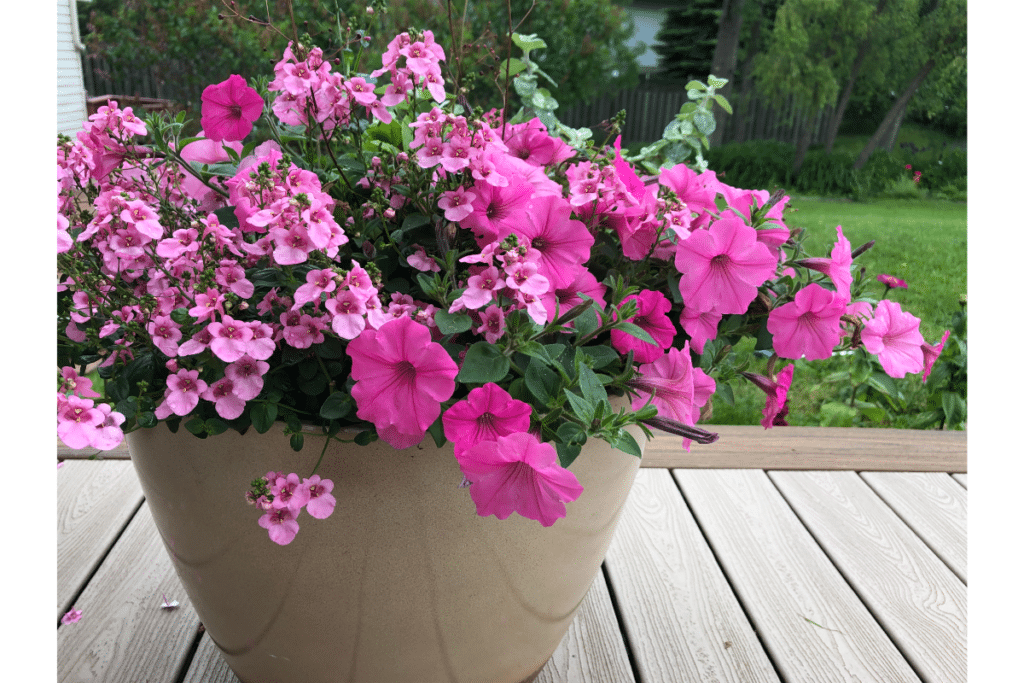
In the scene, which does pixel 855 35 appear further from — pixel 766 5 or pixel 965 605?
pixel 965 605

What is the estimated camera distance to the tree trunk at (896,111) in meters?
6.82

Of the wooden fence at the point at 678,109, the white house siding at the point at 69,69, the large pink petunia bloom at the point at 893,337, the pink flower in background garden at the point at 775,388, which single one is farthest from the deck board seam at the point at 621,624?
the wooden fence at the point at 678,109

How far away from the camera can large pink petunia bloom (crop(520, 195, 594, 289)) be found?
552mm

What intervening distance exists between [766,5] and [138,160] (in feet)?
29.3

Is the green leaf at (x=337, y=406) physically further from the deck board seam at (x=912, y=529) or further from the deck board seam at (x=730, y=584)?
the deck board seam at (x=912, y=529)

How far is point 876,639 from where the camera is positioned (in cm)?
99

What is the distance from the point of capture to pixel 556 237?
563 millimetres

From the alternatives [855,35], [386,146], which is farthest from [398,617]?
[855,35]

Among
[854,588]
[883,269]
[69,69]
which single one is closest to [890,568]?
[854,588]

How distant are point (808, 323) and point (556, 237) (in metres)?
0.26

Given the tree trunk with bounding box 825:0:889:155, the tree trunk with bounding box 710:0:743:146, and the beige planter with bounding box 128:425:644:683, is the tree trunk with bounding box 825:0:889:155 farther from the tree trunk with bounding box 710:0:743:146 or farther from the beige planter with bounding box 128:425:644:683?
the beige planter with bounding box 128:425:644:683

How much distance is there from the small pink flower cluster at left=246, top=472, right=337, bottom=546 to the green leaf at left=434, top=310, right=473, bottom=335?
0.54 feet

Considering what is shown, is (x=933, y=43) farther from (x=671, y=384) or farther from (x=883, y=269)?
(x=671, y=384)

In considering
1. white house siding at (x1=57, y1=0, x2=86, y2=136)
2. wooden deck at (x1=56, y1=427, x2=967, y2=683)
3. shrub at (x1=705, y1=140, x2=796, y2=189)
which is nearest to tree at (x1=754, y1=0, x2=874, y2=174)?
shrub at (x1=705, y1=140, x2=796, y2=189)
